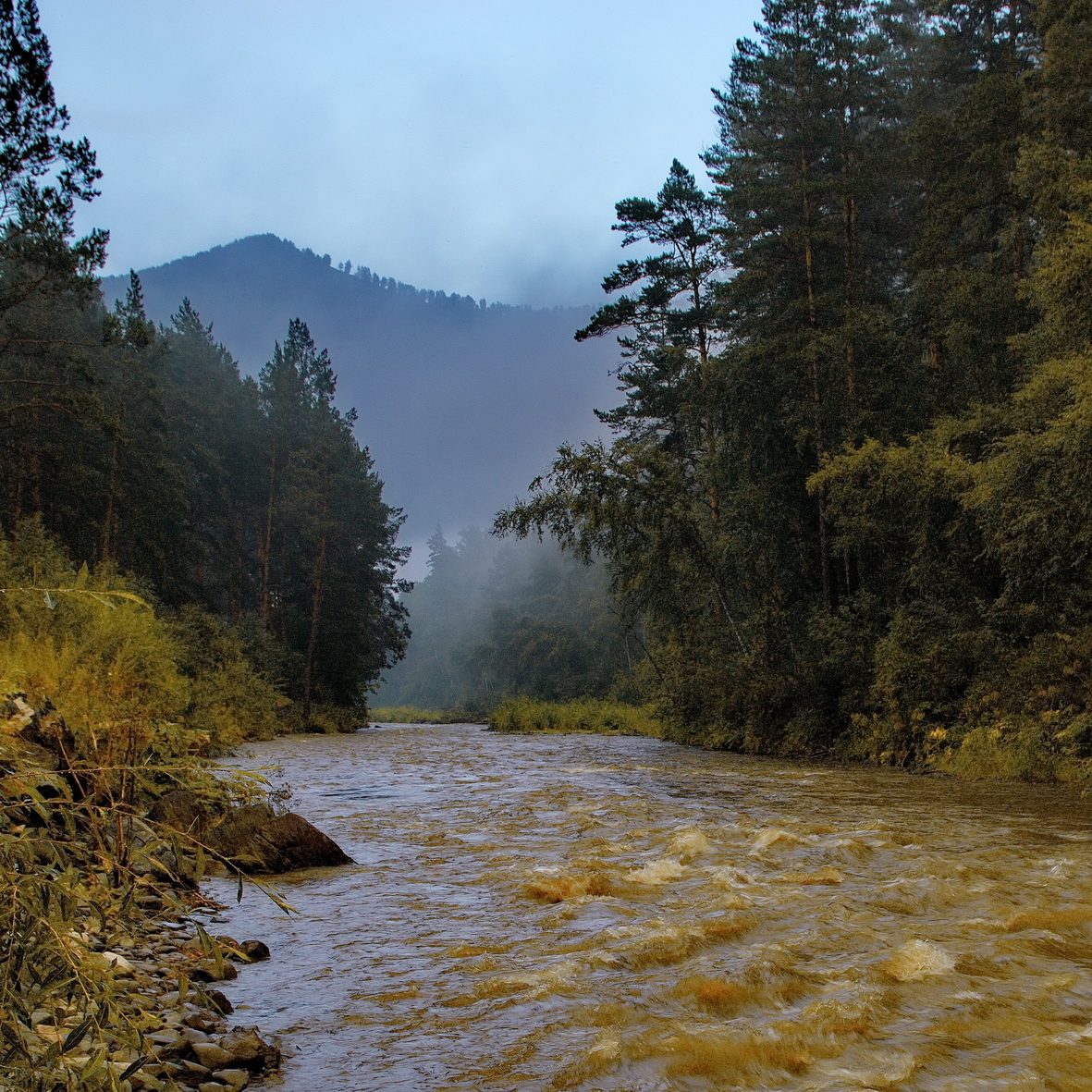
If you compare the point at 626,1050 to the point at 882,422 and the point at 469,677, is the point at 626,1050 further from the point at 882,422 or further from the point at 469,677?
the point at 469,677

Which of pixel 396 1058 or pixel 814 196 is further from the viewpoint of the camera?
pixel 814 196

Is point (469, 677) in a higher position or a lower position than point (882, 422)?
lower

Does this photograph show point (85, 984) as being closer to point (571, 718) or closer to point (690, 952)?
point (690, 952)

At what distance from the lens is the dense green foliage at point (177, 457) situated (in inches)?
704

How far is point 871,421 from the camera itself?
16.6 meters

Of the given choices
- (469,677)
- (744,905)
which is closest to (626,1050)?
(744,905)

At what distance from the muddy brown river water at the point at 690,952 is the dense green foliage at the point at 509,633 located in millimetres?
11459

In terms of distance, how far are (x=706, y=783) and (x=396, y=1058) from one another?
8738mm

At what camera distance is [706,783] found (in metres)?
11.2

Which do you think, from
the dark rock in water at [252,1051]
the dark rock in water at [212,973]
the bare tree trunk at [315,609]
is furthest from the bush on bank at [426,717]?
the dark rock in water at [252,1051]

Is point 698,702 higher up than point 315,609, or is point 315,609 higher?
point 315,609

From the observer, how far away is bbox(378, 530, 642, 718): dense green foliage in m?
52.0

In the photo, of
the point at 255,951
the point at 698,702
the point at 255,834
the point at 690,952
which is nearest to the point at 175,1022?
the point at 255,951

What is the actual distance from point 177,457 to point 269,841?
3681 cm
